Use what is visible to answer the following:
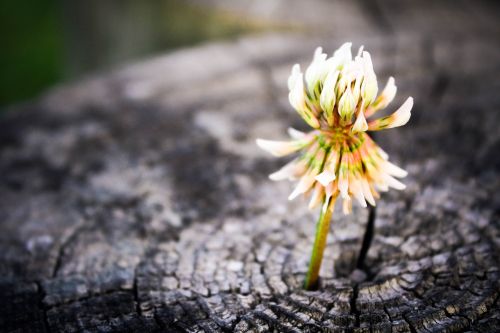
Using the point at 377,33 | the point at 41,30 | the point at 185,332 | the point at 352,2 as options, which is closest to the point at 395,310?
the point at 185,332

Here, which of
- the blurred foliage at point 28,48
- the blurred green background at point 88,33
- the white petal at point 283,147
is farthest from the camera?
the blurred foliage at point 28,48

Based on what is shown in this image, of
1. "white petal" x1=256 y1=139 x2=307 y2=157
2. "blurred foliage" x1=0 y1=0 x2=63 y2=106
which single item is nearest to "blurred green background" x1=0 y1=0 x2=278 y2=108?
"blurred foliage" x1=0 y1=0 x2=63 y2=106

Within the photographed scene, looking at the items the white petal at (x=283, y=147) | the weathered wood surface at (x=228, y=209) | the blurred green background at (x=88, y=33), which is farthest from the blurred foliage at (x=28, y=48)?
the white petal at (x=283, y=147)

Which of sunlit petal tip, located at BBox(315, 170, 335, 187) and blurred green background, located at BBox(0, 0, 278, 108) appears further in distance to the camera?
blurred green background, located at BBox(0, 0, 278, 108)

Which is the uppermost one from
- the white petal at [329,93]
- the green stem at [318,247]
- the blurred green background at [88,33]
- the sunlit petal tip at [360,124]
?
the blurred green background at [88,33]

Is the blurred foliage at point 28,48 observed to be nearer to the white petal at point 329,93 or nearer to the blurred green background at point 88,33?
the blurred green background at point 88,33

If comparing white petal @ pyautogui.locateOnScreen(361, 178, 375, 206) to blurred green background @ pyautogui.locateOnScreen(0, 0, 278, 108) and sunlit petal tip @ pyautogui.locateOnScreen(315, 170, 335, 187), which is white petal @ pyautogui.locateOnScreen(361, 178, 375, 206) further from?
blurred green background @ pyautogui.locateOnScreen(0, 0, 278, 108)
